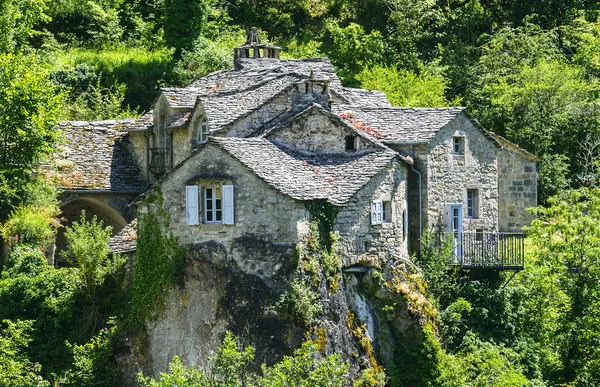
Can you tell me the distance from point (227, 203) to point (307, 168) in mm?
3550

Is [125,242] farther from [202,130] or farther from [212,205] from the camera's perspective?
[212,205]

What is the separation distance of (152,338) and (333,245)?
6.33 meters

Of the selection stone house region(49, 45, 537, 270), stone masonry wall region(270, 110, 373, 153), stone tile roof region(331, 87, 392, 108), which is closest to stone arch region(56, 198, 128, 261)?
stone house region(49, 45, 537, 270)

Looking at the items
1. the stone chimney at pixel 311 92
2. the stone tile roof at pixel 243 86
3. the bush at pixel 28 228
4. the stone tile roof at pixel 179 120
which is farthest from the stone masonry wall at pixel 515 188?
the bush at pixel 28 228

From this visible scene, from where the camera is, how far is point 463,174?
4959 centimetres

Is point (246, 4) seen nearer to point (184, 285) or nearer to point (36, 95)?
point (36, 95)

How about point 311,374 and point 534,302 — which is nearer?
point 311,374

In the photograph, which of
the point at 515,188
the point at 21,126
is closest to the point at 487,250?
the point at 515,188

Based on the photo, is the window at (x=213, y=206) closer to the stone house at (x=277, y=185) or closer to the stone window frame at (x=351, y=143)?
the stone house at (x=277, y=185)

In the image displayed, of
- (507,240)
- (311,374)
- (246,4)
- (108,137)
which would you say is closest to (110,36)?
(246,4)

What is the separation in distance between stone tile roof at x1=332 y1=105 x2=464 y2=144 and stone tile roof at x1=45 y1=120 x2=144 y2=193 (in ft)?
31.3

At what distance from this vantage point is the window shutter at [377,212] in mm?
44312

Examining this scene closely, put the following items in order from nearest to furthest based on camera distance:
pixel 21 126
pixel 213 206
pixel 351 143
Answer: pixel 213 206
pixel 351 143
pixel 21 126

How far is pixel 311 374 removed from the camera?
124 feet
